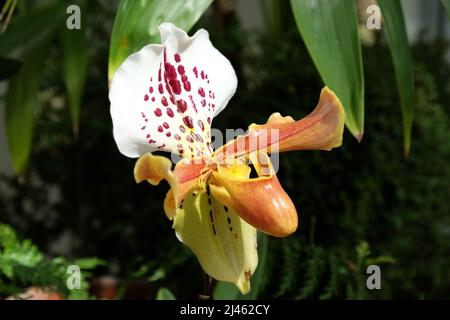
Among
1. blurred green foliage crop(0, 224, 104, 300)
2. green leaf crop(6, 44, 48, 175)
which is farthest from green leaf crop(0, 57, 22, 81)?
green leaf crop(6, 44, 48, 175)

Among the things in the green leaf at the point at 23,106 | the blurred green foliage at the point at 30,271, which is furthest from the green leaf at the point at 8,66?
the green leaf at the point at 23,106

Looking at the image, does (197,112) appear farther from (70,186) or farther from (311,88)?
(70,186)

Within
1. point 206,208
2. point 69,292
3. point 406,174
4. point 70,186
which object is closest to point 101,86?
point 70,186

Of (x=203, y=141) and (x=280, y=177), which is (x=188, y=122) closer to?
(x=203, y=141)

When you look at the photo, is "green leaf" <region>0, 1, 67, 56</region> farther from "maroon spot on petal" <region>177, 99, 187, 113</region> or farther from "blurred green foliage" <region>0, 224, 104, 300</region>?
"maroon spot on petal" <region>177, 99, 187, 113</region>

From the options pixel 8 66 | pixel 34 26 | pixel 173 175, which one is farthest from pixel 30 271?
pixel 34 26

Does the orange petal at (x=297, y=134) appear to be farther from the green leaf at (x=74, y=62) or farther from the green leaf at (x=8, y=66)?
the green leaf at (x=74, y=62)
